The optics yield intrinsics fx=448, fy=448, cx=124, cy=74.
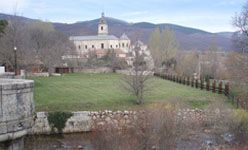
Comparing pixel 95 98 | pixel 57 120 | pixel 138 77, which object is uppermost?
pixel 138 77

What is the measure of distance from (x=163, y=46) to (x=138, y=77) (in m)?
58.5

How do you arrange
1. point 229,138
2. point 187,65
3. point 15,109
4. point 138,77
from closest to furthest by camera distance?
point 15,109 → point 229,138 → point 138,77 → point 187,65

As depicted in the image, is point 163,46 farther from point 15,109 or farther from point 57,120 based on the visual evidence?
point 15,109

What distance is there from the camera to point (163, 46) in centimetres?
8762

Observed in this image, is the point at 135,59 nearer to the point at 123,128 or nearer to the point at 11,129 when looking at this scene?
the point at 123,128

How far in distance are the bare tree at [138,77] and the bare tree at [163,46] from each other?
47965 millimetres

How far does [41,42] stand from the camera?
6500cm

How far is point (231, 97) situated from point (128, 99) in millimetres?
7381

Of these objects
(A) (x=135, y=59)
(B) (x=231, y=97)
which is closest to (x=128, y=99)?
(A) (x=135, y=59)

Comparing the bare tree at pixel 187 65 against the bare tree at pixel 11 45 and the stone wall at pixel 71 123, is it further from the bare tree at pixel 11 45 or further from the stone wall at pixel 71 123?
the stone wall at pixel 71 123

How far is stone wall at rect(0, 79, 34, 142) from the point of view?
11.5 m

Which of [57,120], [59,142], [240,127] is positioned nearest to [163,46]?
[57,120]

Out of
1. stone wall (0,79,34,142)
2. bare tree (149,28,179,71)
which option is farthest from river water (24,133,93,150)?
bare tree (149,28,179,71)

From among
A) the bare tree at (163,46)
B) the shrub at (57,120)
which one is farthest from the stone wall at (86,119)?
the bare tree at (163,46)
